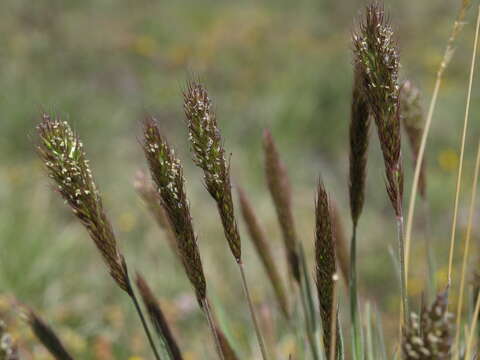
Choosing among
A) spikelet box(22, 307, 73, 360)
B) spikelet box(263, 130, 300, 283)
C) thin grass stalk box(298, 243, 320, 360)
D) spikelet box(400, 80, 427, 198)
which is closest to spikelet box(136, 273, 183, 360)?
spikelet box(22, 307, 73, 360)

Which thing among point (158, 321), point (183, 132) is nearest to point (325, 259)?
point (158, 321)

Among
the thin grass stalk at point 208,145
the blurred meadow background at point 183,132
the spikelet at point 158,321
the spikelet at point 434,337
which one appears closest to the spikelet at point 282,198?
the blurred meadow background at point 183,132

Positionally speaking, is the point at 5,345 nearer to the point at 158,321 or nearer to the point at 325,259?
the point at 158,321

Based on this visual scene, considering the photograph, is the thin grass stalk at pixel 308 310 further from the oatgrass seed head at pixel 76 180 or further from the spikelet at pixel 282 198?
the oatgrass seed head at pixel 76 180

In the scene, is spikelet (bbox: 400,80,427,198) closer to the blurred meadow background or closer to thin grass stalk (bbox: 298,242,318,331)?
the blurred meadow background

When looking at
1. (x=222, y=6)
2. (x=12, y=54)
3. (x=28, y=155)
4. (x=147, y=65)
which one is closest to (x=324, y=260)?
(x=28, y=155)
